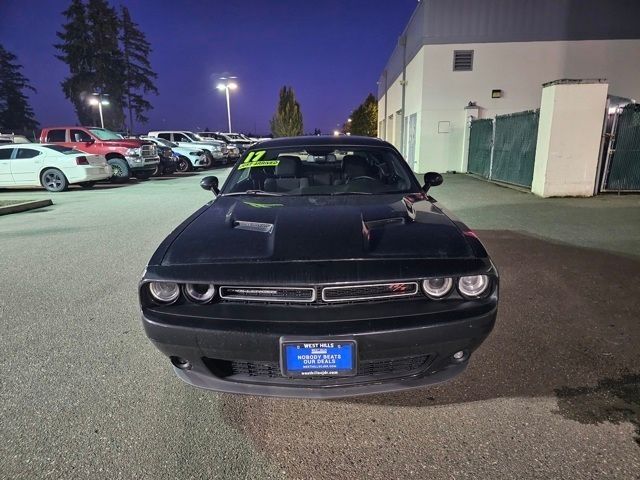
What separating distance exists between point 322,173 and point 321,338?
2.17m

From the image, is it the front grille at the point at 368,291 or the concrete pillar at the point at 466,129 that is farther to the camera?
the concrete pillar at the point at 466,129

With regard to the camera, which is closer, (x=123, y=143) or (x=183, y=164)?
(x=123, y=143)

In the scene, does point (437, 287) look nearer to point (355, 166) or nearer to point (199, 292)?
point (199, 292)

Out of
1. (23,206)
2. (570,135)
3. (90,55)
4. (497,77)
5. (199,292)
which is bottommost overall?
(23,206)

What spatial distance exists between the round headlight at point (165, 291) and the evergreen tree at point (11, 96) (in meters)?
78.7

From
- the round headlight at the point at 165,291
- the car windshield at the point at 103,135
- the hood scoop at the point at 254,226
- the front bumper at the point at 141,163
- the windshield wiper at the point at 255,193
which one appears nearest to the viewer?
the round headlight at the point at 165,291

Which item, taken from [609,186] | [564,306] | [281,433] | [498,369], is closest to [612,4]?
[609,186]

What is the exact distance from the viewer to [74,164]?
12.6 metres

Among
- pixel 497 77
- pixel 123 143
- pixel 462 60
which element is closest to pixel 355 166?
pixel 123 143

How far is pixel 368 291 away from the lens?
6.82 ft

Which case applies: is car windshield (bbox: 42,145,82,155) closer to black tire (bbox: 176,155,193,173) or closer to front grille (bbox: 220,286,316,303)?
black tire (bbox: 176,155,193,173)

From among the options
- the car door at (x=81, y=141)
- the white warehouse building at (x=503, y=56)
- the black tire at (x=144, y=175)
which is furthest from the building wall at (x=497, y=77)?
the car door at (x=81, y=141)

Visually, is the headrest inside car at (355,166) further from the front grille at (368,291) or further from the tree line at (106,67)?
the tree line at (106,67)

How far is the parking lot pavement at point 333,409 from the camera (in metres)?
2.01
